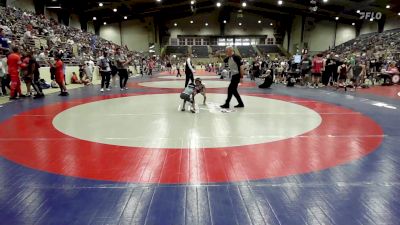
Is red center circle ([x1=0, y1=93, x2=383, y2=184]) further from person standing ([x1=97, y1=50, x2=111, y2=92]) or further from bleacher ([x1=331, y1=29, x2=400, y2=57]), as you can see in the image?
bleacher ([x1=331, y1=29, x2=400, y2=57])

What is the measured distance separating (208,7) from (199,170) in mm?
47495

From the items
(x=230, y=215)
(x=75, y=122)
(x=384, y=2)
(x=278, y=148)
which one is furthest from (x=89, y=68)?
(x=384, y=2)

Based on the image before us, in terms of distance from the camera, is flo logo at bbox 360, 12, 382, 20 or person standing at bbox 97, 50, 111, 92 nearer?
person standing at bbox 97, 50, 111, 92

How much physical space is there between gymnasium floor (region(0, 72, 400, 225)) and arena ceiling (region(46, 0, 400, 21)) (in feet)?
99.2

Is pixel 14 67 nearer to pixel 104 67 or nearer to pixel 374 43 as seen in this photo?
pixel 104 67

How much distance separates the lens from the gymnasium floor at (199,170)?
242 centimetres

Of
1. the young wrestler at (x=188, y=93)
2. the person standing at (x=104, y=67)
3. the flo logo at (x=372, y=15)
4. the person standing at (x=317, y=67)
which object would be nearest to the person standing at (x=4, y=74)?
the person standing at (x=104, y=67)

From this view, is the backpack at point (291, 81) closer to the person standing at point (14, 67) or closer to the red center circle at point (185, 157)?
the red center circle at point (185, 157)

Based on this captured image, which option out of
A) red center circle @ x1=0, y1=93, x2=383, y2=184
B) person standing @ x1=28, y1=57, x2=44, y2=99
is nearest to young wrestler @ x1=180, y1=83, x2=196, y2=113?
red center circle @ x1=0, y1=93, x2=383, y2=184

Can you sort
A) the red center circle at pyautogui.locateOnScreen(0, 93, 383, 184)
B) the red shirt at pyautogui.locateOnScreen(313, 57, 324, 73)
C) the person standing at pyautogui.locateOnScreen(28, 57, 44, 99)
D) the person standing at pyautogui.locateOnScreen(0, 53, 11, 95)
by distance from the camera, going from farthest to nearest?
1. the red shirt at pyautogui.locateOnScreen(313, 57, 324, 73)
2. the person standing at pyautogui.locateOnScreen(0, 53, 11, 95)
3. the person standing at pyautogui.locateOnScreen(28, 57, 44, 99)
4. the red center circle at pyautogui.locateOnScreen(0, 93, 383, 184)

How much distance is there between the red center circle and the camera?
10.6ft

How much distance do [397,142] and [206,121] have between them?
10.1ft

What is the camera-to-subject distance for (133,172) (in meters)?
3.29

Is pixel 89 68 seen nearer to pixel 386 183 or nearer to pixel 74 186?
pixel 74 186
